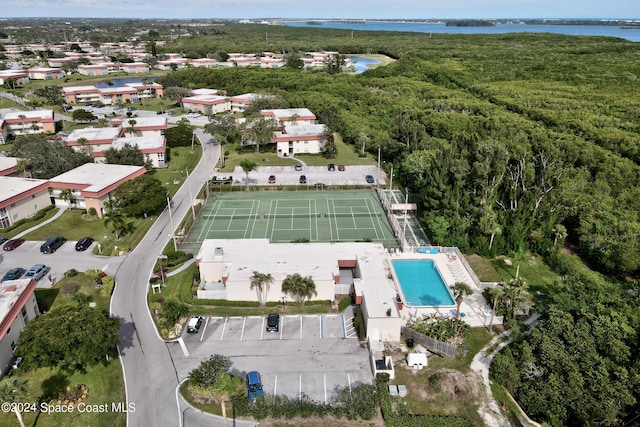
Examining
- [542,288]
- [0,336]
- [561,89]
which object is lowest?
[542,288]

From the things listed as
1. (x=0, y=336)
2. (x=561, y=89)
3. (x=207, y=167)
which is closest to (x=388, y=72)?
(x=561, y=89)

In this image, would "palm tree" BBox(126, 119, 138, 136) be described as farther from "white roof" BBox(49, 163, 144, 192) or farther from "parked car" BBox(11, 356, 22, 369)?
"parked car" BBox(11, 356, 22, 369)

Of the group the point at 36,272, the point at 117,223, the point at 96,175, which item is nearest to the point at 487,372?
the point at 117,223

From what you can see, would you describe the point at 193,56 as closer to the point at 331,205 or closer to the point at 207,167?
the point at 207,167

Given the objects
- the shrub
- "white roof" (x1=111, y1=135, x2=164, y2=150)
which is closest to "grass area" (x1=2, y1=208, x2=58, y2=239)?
the shrub

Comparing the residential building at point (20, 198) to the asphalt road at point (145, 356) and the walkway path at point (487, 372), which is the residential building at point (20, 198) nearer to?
the asphalt road at point (145, 356)

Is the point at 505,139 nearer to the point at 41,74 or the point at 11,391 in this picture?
the point at 11,391
